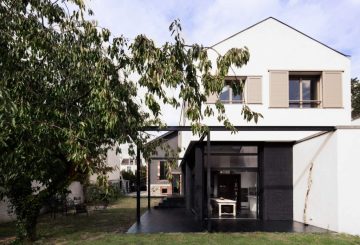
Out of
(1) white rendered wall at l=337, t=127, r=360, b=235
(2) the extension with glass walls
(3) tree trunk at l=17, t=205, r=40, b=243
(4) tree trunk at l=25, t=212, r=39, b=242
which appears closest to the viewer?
(3) tree trunk at l=17, t=205, r=40, b=243

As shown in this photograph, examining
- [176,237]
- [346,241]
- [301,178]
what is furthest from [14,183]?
[301,178]

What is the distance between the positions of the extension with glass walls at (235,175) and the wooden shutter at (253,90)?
202 cm

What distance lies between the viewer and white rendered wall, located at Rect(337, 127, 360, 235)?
13.1 metres

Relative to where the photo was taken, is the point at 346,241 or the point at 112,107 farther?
the point at 346,241

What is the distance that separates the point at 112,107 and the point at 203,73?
1.32 metres

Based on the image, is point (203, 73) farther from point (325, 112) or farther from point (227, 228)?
point (325, 112)

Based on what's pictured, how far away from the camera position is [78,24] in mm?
7555

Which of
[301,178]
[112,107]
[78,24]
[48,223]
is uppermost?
[78,24]

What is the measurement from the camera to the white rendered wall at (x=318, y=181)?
539 inches

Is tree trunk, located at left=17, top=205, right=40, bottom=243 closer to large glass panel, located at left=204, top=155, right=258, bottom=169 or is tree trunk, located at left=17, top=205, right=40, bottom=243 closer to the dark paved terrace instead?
the dark paved terrace

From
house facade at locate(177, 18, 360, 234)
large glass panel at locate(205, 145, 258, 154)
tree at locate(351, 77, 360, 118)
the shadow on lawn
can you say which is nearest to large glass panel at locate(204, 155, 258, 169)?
house facade at locate(177, 18, 360, 234)

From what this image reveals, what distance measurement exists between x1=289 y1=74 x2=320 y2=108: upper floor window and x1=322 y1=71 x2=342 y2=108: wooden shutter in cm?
47

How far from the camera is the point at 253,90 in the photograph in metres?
17.7

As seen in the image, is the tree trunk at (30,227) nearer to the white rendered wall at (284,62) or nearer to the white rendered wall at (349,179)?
the white rendered wall at (284,62)
